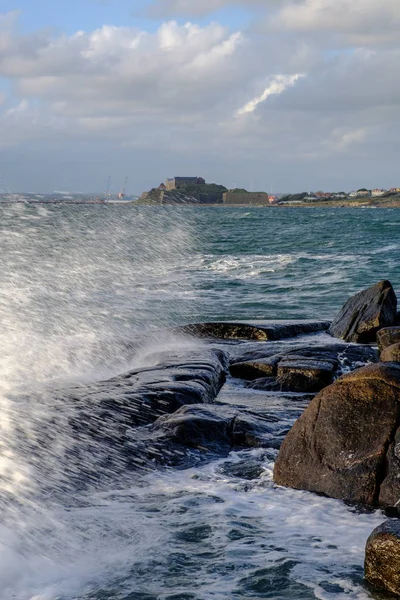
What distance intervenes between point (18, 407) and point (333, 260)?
24983mm

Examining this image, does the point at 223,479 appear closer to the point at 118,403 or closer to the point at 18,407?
the point at 118,403

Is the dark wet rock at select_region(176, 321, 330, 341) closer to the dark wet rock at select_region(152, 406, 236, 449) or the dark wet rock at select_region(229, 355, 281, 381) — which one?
the dark wet rock at select_region(229, 355, 281, 381)

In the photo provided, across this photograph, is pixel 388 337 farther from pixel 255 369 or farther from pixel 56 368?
pixel 56 368

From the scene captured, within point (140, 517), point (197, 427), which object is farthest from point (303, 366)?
point (140, 517)

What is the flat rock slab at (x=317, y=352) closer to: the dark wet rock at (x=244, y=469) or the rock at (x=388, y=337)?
the rock at (x=388, y=337)

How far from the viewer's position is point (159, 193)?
88312 millimetres

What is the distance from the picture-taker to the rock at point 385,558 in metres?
4.54

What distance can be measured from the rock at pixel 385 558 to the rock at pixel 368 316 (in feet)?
26.7

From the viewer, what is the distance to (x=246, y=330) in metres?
13.3

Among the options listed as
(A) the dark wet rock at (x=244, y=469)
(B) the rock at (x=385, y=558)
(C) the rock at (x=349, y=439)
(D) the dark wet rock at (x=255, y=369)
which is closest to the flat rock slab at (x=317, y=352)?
(D) the dark wet rock at (x=255, y=369)

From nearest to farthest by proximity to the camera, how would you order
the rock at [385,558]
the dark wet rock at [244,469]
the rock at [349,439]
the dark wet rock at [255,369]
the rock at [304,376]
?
the rock at [385,558]
the rock at [349,439]
the dark wet rock at [244,469]
the rock at [304,376]
the dark wet rock at [255,369]

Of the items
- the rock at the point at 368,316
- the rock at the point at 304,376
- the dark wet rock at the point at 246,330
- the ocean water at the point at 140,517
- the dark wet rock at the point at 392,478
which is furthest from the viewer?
the dark wet rock at the point at 246,330

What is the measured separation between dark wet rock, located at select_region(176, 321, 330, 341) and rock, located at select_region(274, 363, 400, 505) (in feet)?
22.4

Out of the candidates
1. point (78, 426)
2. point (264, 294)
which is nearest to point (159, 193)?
point (264, 294)
